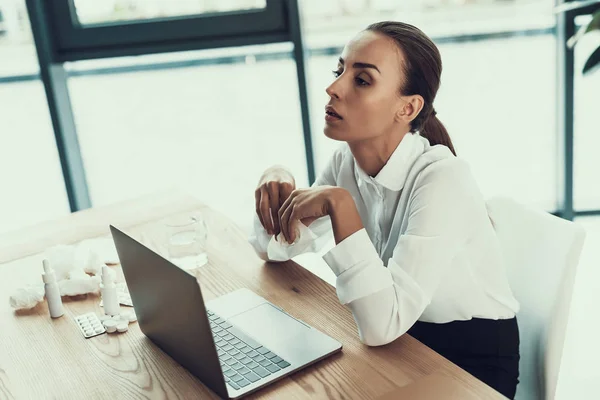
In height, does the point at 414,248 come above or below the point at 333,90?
below

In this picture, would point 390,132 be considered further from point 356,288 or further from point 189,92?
point 189,92

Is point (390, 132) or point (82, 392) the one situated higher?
point (390, 132)

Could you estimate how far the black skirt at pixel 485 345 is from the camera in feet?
4.22

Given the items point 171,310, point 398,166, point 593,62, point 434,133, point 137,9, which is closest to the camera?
point 171,310

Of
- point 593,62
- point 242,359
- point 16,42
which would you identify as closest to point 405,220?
point 242,359

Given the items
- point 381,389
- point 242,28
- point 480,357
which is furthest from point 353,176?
point 242,28

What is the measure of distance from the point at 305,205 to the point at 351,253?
5.2 inches

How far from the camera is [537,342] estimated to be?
132 centimetres

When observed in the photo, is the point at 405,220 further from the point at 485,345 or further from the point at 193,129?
the point at 193,129

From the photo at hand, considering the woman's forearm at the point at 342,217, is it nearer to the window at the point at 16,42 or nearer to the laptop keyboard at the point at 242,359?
the laptop keyboard at the point at 242,359

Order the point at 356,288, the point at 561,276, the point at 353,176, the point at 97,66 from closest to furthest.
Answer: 1. the point at 356,288
2. the point at 561,276
3. the point at 353,176
4. the point at 97,66

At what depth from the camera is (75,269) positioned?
1426 mm

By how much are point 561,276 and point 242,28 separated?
1.96 meters

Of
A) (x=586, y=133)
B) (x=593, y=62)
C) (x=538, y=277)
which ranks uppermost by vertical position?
(x=593, y=62)
